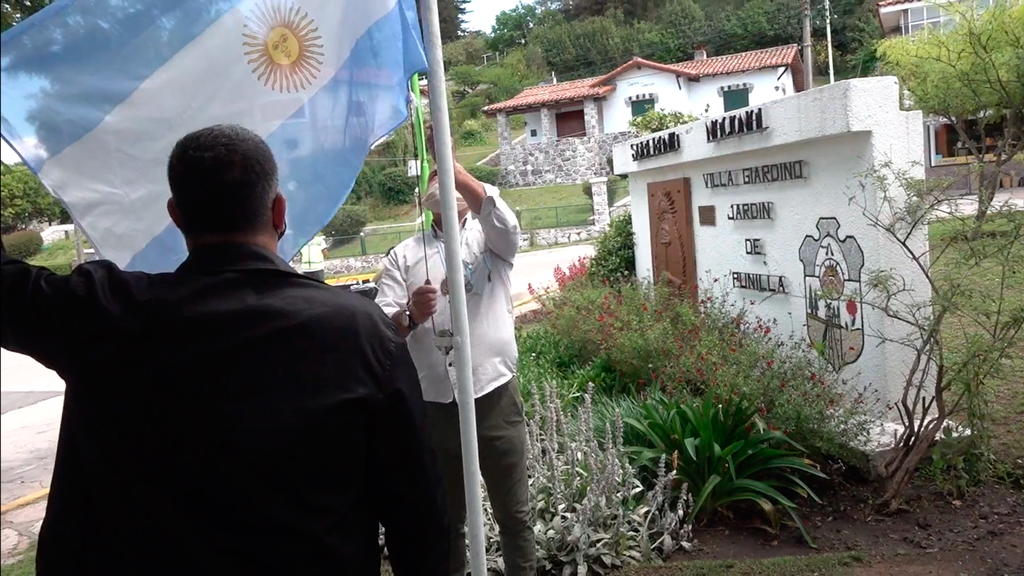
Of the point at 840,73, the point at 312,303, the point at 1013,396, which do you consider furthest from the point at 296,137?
the point at 840,73

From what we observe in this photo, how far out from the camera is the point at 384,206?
2967 cm

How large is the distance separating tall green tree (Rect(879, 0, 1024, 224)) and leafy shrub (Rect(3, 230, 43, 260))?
13.4 ft

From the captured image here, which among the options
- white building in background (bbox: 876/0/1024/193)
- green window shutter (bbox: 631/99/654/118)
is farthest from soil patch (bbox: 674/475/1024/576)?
green window shutter (bbox: 631/99/654/118)

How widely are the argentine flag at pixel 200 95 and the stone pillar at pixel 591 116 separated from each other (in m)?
18.3

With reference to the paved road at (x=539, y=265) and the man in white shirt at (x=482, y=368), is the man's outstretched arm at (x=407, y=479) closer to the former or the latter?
the man in white shirt at (x=482, y=368)

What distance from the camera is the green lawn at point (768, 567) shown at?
3746 mm

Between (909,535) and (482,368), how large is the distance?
8.01 ft

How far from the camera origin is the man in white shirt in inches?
122

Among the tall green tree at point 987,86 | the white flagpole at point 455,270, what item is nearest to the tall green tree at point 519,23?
the tall green tree at point 987,86

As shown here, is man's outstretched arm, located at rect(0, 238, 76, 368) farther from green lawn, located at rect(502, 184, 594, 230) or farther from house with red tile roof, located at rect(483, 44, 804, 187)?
green lawn, located at rect(502, 184, 594, 230)

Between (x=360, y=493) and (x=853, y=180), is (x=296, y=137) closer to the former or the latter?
(x=360, y=493)

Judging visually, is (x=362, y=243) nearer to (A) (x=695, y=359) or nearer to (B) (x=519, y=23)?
(B) (x=519, y=23)

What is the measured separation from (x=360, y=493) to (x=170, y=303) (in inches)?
20.0

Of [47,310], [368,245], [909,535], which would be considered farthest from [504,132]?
[47,310]
